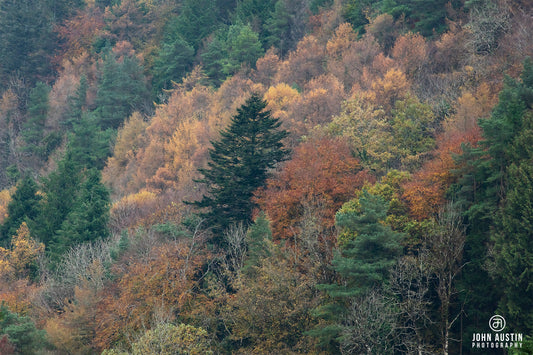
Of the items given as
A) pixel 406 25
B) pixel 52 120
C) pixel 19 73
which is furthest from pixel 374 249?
pixel 19 73

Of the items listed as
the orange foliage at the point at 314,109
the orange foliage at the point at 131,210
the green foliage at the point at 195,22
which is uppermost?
the green foliage at the point at 195,22

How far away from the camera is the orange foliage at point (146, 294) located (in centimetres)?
2894

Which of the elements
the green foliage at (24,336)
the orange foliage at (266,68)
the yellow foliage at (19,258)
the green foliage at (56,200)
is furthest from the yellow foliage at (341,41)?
the green foliage at (24,336)

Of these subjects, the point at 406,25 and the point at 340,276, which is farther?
the point at 406,25

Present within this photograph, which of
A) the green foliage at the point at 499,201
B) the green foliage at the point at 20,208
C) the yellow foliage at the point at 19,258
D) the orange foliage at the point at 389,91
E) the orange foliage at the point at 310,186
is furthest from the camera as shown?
the green foliage at the point at 20,208

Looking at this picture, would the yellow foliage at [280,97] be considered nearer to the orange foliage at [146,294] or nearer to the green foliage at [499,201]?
the orange foliage at [146,294]

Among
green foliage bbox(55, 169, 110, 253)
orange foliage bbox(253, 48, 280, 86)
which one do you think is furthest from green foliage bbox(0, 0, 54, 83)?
green foliage bbox(55, 169, 110, 253)

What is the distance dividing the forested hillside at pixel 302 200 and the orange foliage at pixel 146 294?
0.13 metres

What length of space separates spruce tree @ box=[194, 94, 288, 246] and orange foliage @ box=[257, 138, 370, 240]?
1.06 metres

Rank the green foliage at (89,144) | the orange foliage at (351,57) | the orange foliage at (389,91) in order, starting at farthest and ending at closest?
1. the green foliage at (89,144)
2. the orange foliage at (351,57)
3. the orange foliage at (389,91)

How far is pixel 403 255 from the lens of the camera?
88.7 feet

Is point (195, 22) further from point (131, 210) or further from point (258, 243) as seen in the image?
point (258, 243)

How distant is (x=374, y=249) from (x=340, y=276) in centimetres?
212

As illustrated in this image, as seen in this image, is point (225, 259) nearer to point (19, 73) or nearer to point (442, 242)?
point (442, 242)
